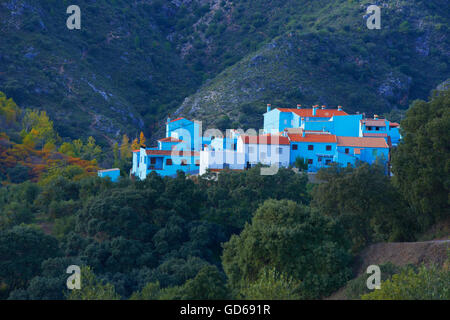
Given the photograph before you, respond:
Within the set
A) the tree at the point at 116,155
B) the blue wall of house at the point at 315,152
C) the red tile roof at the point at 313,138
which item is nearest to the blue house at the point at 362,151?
the red tile roof at the point at 313,138

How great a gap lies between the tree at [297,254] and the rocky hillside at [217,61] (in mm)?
33142

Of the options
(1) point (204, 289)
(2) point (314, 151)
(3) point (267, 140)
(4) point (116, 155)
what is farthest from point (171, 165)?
(1) point (204, 289)

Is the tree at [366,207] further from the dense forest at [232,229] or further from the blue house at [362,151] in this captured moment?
the blue house at [362,151]

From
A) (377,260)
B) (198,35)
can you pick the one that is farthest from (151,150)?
(198,35)

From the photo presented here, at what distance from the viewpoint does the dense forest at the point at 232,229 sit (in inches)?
772

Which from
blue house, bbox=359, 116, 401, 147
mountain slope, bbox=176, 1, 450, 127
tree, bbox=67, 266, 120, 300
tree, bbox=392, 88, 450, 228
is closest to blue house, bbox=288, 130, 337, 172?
blue house, bbox=359, 116, 401, 147

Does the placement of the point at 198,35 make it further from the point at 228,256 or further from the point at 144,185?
the point at 228,256

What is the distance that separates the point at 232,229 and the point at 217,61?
52038 mm

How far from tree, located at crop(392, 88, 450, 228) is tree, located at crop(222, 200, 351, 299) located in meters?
4.83

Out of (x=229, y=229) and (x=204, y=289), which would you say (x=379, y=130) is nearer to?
(x=229, y=229)

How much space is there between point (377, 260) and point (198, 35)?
7239 centimetres

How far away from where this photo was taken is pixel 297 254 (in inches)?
845

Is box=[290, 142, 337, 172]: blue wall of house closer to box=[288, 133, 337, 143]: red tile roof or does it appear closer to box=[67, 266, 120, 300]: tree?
box=[288, 133, 337, 143]: red tile roof

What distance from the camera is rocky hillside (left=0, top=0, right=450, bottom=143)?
201 ft
